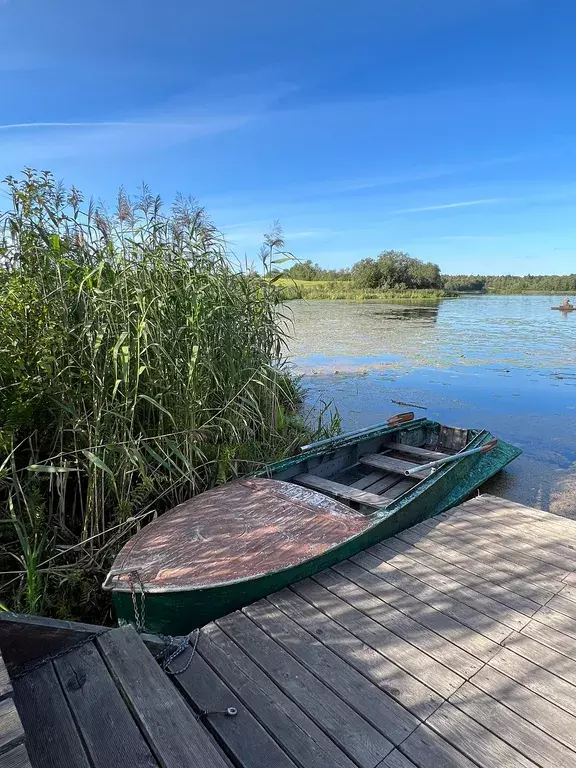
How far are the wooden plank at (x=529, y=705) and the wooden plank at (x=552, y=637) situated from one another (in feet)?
1.11

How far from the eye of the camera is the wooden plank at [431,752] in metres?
1.51

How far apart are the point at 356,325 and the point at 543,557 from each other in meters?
14.3

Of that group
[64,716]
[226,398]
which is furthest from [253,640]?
[226,398]

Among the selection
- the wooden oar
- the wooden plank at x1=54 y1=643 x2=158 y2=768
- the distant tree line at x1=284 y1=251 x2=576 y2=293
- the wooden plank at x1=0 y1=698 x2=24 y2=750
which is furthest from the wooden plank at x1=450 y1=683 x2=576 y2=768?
the distant tree line at x1=284 y1=251 x2=576 y2=293

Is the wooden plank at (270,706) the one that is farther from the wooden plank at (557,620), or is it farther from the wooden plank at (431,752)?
the wooden plank at (557,620)

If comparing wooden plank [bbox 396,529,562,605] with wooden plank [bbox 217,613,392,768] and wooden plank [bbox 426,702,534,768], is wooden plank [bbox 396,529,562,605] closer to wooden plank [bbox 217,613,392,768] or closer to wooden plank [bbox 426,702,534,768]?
wooden plank [bbox 426,702,534,768]

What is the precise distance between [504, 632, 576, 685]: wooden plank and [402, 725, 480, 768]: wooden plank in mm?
635

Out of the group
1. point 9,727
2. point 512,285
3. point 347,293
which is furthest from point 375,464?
point 512,285

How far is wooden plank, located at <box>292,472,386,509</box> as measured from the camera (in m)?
3.06

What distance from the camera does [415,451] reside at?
4.30 m

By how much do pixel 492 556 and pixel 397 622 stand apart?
983 mm

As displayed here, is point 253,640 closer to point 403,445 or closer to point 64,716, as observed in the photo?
point 64,716

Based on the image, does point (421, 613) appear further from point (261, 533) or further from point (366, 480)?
point (366, 480)

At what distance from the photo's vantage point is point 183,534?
2473 mm
